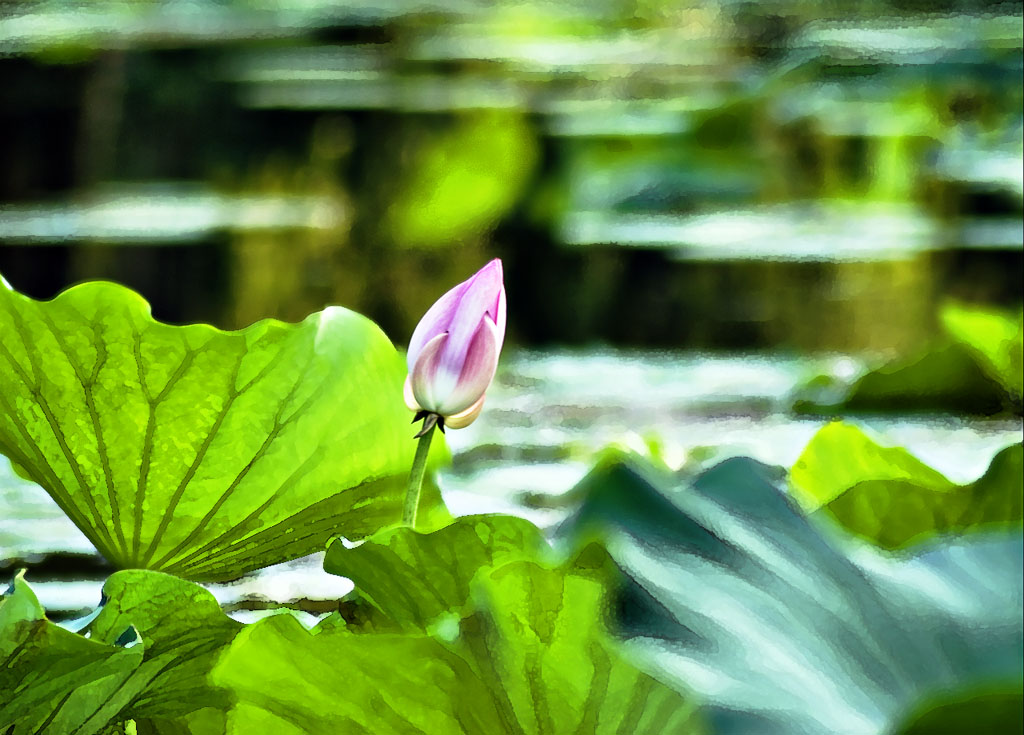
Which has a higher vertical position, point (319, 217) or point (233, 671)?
point (233, 671)

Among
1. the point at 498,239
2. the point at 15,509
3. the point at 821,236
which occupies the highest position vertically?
the point at 15,509

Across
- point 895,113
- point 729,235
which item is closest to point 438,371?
point 729,235

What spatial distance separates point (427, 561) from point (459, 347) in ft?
0.15

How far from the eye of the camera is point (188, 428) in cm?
29

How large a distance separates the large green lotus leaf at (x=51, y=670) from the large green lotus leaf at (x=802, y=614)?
85mm

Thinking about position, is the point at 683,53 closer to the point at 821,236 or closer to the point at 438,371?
the point at 821,236

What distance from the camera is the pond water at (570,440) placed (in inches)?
16.5

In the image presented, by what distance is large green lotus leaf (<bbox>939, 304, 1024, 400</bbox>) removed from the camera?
Answer: 0.58 metres

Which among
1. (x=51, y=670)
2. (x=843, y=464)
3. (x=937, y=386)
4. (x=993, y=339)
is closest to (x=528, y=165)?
(x=937, y=386)

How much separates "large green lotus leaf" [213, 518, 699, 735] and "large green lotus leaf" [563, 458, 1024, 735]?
0.04 ft

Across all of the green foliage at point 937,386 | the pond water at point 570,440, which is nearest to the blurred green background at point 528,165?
the pond water at point 570,440

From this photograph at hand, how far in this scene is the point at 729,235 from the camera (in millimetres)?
1655

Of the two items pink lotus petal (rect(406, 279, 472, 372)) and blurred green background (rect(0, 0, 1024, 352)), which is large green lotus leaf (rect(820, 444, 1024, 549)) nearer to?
pink lotus petal (rect(406, 279, 472, 372))

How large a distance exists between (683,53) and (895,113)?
1.31ft
